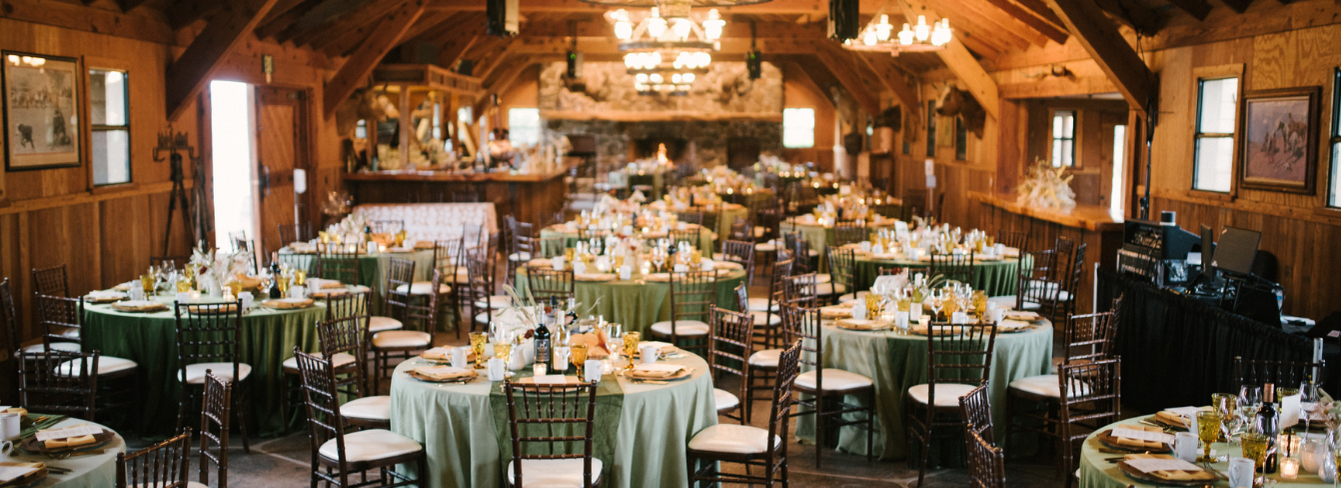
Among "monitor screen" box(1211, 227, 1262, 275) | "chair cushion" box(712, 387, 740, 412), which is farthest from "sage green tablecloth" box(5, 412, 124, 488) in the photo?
"monitor screen" box(1211, 227, 1262, 275)

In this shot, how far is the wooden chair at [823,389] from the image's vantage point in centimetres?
582

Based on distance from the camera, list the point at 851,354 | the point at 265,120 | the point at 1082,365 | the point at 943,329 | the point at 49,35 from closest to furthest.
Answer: the point at 1082,365, the point at 943,329, the point at 851,354, the point at 49,35, the point at 265,120

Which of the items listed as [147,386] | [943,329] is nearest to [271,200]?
[147,386]

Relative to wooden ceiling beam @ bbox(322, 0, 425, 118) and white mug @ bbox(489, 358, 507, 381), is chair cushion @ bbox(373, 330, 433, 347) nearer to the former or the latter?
white mug @ bbox(489, 358, 507, 381)

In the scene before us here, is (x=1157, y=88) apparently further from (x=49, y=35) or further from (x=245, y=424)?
(x=49, y=35)

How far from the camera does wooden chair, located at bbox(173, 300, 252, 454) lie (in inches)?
234

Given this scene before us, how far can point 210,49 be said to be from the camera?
9.18 metres

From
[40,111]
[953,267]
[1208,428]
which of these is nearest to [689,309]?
[953,267]

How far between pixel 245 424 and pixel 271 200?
Result: 6.03 meters

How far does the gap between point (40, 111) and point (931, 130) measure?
13081 mm

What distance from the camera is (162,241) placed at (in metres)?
9.26

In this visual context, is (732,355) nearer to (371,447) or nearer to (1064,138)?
(371,447)

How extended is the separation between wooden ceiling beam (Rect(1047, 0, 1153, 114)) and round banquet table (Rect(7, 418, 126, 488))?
309 inches

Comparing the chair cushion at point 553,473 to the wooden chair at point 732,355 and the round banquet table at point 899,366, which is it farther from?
the round banquet table at point 899,366
